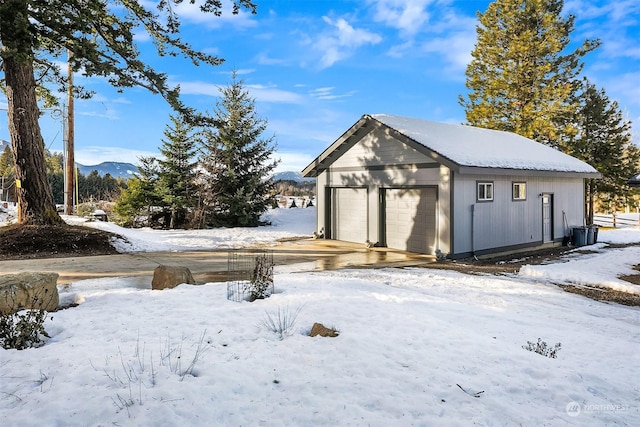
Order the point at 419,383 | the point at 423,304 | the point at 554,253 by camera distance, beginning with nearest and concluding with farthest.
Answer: the point at 419,383, the point at 423,304, the point at 554,253

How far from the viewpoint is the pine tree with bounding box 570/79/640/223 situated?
2500 cm

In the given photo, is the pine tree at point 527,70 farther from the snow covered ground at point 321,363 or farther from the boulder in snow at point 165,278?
the boulder in snow at point 165,278

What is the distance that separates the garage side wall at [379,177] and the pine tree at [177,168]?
7.20m

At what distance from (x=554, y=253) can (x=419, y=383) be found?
12.5 m

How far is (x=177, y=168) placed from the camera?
19406 millimetres

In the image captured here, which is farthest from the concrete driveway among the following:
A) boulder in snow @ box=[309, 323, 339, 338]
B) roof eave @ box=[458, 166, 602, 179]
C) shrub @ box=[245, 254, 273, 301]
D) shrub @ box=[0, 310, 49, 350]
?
boulder in snow @ box=[309, 323, 339, 338]

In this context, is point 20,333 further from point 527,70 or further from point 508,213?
point 527,70

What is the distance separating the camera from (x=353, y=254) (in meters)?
12.1

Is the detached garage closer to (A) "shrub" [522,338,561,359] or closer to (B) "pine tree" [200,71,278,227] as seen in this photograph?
(B) "pine tree" [200,71,278,227]

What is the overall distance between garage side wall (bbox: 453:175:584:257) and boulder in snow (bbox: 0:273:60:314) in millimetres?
9501

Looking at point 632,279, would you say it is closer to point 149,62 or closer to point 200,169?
point 149,62

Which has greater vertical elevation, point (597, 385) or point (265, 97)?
point (265, 97)

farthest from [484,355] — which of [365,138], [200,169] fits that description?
[200,169]

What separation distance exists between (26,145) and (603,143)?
29661 millimetres
